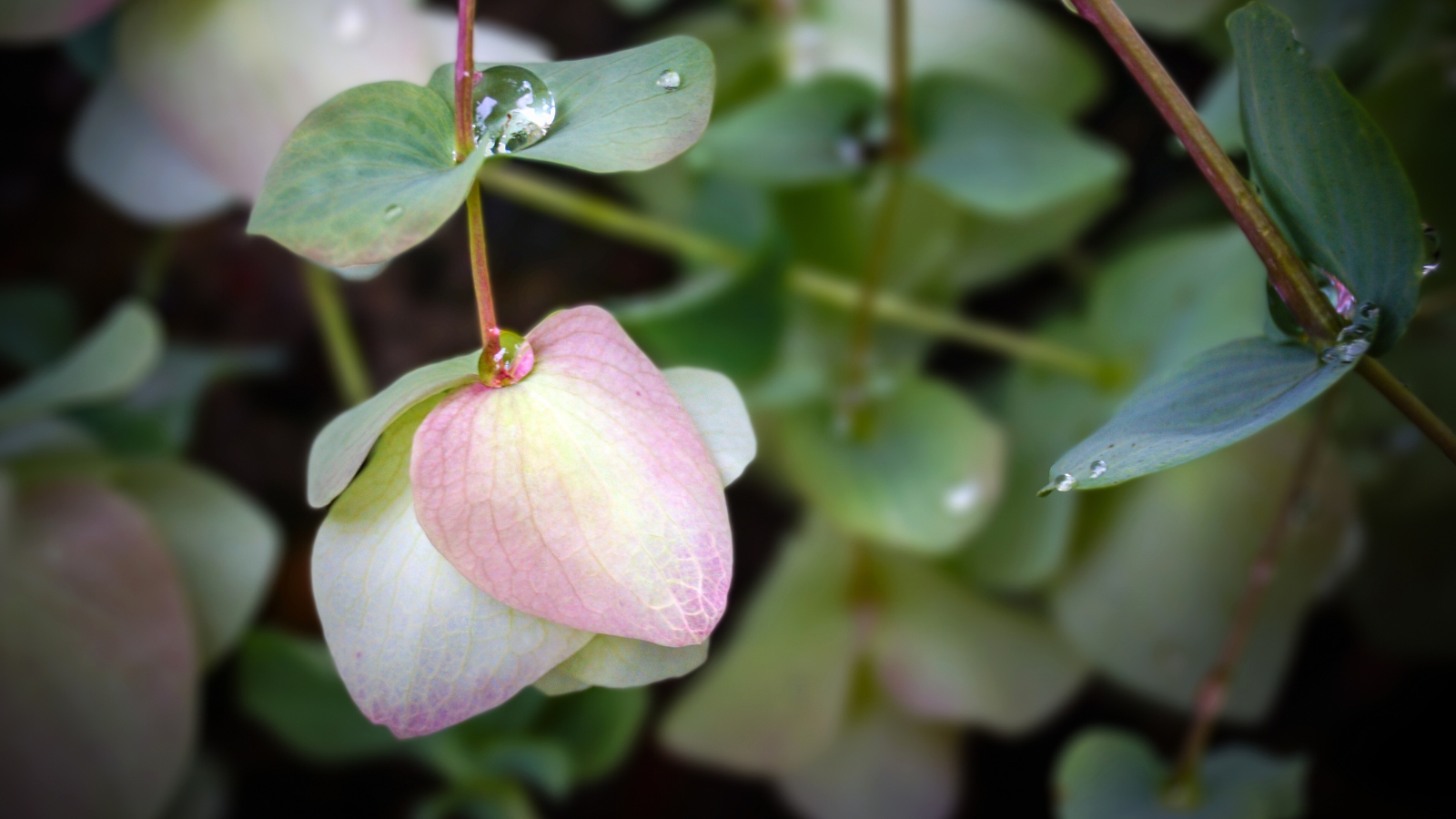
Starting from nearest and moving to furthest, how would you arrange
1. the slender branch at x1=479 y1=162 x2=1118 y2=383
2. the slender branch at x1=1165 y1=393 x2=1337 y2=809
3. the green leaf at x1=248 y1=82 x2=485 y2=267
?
the green leaf at x1=248 y1=82 x2=485 y2=267
the slender branch at x1=1165 y1=393 x2=1337 y2=809
the slender branch at x1=479 y1=162 x2=1118 y2=383

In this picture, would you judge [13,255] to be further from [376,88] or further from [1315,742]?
[1315,742]

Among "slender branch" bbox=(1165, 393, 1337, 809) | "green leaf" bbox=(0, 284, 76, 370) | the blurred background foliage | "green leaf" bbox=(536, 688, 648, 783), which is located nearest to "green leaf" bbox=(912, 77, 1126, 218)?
the blurred background foliage

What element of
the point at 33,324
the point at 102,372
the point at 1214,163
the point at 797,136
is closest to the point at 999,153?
the point at 797,136

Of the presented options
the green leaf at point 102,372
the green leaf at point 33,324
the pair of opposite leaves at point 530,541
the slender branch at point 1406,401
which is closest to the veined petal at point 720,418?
the pair of opposite leaves at point 530,541

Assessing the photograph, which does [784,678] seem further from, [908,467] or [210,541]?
[210,541]

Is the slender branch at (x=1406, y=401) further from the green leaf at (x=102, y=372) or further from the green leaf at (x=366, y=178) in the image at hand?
the green leaf at (x=102, y=372)

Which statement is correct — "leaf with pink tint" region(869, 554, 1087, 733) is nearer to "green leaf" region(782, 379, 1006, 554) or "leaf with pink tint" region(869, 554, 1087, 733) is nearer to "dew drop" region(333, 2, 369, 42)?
"green leaf" region(782, 379, 1006, 554)
